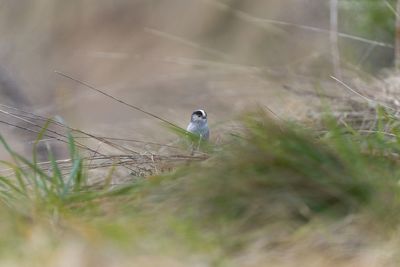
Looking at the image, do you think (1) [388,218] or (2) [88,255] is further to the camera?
(1) [388,218]

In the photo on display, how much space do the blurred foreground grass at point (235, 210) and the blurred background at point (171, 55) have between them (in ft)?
6.48

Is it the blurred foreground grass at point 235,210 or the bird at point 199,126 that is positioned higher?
the bird at point 199,126

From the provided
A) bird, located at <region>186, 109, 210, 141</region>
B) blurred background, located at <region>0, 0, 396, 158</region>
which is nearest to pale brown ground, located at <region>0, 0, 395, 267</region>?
blurred background, located at <region>0, 0, 396, 158</region>

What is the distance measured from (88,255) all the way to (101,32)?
7509 millimetres

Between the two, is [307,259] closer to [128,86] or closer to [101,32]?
[128,86]

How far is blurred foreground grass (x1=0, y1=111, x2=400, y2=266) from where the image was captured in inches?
139

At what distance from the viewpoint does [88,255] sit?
3.43 meters

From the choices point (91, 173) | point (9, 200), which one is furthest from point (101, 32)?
point (9, 200)

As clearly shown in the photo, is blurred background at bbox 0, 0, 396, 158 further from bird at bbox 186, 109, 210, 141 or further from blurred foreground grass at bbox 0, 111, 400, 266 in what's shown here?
blurred foreground grass at bbox 0, 111, 400, 266

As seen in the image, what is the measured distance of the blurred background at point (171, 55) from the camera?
7098 mm

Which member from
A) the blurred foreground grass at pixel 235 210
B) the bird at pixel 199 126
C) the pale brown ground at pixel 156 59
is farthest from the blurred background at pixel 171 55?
the blurred foreground grass at pixel 235 210

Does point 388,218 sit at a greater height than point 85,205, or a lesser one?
lesser

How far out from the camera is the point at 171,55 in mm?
10203

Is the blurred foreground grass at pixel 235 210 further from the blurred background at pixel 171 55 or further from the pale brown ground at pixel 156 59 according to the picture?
the blurred background at pixel 171 55
